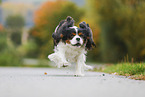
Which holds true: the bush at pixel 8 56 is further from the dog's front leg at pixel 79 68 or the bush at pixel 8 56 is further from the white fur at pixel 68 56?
the dog's front leg at pixel 79 68

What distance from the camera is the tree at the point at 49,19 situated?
1650 inches

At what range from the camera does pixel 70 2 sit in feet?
166

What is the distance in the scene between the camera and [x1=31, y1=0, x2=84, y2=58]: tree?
1650 inches

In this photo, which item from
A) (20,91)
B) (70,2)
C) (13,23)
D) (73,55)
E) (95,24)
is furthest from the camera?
(13,23)

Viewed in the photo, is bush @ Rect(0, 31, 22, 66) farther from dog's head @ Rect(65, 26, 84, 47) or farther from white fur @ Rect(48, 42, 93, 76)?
dog's head @ Rect(65, 26, 84, 47)

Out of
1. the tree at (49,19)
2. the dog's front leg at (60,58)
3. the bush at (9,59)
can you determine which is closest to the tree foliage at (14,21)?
the tree at (49,19)

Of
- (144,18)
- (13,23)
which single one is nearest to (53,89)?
(144,18)

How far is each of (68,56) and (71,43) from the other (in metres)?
0.78

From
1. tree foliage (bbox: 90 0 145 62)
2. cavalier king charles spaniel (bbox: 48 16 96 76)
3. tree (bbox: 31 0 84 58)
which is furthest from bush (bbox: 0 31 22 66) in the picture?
cavalier king charles spaniel (bbox: 48 16 96 76)

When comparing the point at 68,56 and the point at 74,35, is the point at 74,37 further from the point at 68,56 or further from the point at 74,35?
the point at 68,56

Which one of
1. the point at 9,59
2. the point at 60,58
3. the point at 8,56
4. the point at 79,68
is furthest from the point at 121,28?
the point at 60,58

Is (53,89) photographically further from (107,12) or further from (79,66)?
(107,12)

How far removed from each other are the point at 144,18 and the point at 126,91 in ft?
70.0

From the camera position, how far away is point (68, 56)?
11617 millimetres
